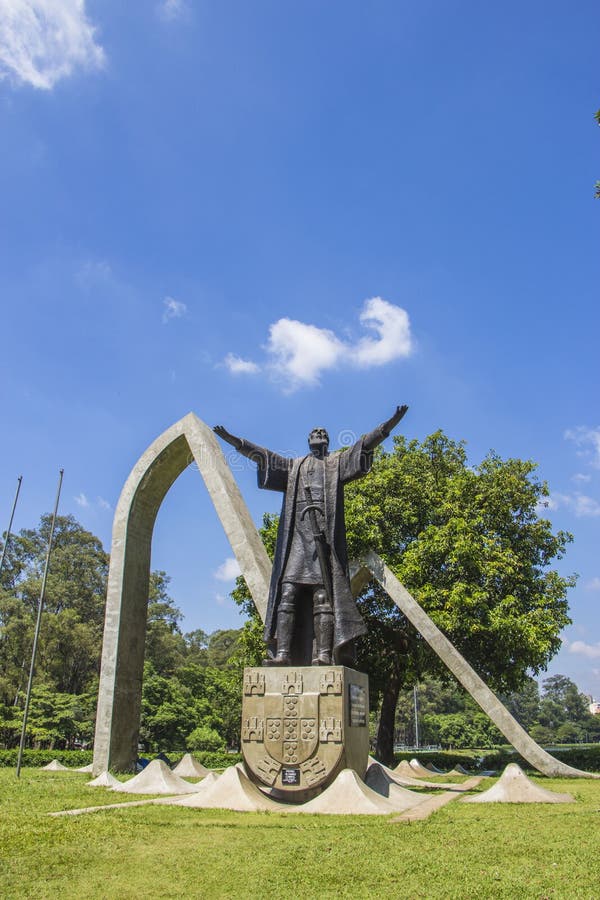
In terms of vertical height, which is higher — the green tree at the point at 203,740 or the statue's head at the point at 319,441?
the statue's head at the point at 319,441

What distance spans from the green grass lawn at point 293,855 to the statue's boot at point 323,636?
7.30ft

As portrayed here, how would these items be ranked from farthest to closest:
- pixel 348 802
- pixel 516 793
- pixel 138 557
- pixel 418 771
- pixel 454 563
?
1. pixel 454 563
2. pixel 418 771
3. pixel 138 557
4. pixel 516 793
5. pixel 348 802

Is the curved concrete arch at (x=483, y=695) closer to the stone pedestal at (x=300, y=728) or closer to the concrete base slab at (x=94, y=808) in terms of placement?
the stone pedestal at (x=300, y=728)

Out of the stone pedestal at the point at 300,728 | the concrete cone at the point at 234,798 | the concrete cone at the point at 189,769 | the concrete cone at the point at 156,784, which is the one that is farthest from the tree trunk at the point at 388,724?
the concrete cone at the point at 234,798

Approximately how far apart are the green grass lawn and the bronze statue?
8.24 ft

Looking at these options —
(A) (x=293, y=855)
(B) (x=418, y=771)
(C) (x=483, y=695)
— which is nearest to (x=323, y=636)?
(A) (x=293, y=855)

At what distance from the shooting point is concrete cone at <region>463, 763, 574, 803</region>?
833cm

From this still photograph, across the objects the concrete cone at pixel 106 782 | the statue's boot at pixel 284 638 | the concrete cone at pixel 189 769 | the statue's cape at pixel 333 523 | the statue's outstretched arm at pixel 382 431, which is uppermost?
the statue's outstretched arm at pixel 382 431

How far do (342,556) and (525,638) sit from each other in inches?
349

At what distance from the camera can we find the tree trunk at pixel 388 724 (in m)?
18.4

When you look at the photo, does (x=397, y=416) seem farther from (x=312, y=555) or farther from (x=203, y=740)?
(x=203, y=740)

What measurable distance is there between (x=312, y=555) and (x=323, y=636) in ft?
3.76

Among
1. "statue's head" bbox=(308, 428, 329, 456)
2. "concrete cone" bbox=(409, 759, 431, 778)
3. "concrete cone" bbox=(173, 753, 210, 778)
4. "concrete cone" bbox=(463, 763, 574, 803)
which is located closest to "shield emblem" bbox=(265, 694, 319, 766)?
"concrete cone" bbox=(463, 763, 574, 803)

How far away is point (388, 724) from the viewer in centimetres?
1934
